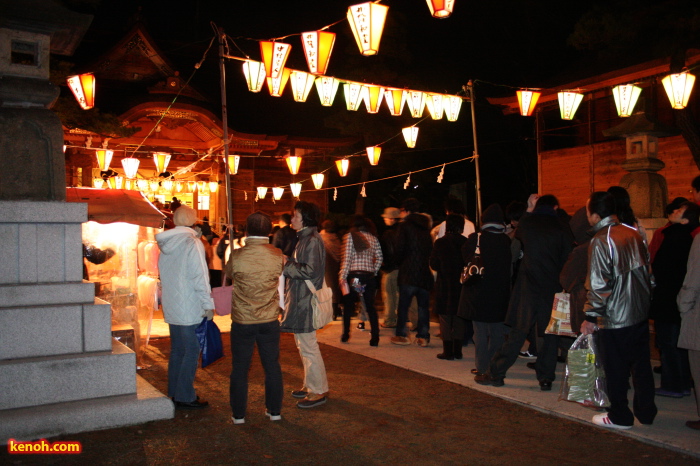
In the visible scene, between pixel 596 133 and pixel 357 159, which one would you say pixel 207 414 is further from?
pixel 357 159

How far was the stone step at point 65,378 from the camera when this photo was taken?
4.79 meters

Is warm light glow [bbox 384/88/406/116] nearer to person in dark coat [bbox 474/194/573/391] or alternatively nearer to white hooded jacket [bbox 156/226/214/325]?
person in dark coat [bbox 474/194/573/391]

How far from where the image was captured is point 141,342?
26.7 feet

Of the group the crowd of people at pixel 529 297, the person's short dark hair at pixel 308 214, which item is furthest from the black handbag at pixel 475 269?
the person's short dark hair at pixel 308 214

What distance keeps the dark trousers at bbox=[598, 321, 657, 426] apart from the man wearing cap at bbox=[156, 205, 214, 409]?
357 cm

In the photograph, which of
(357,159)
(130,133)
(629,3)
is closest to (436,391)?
(629,3)

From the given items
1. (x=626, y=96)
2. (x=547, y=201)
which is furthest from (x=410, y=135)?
(x=547, y=201)

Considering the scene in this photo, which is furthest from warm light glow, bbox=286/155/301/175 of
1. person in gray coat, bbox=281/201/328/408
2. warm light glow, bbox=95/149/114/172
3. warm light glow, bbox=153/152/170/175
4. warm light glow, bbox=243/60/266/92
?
person in gray coat, bbox=281/201/328/408

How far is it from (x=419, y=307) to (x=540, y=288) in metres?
2.76

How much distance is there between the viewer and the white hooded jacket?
216 inches

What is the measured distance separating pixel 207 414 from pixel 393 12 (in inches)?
826

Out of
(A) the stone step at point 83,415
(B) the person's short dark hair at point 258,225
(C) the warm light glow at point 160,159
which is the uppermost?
(C) the warm light glow at point 160,159

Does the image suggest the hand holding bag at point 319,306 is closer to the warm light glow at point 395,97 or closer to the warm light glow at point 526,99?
the warm light glow at point 395,97

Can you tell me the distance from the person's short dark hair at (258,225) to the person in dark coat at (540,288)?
275 centimetres
